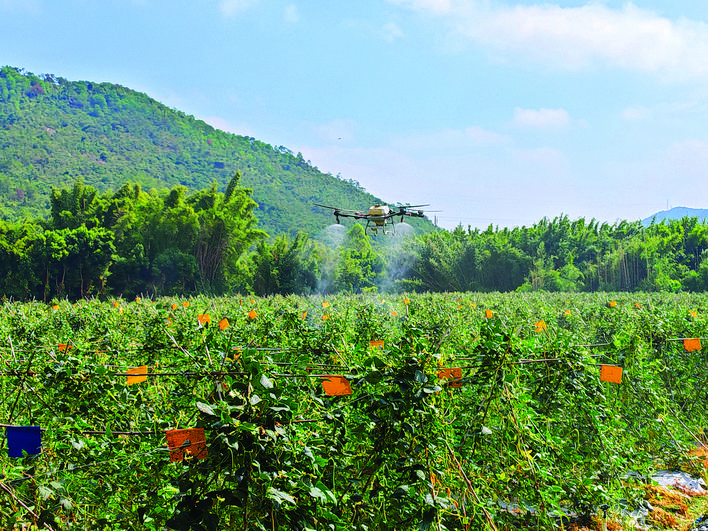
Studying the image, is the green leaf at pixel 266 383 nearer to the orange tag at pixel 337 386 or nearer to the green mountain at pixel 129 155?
the orange tag at pixel 337 386

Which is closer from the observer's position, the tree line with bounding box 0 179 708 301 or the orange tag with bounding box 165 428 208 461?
the orange tag with bounding box 165 428 208 461

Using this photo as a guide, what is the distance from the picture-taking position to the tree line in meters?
31.9

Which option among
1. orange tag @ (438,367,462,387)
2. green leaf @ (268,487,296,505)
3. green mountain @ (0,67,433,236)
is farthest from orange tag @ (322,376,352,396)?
green mountain @ (0,67,433,236)

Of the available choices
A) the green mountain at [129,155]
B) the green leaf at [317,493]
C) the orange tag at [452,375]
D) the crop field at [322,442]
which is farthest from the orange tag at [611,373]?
the green mountain at [129,155]

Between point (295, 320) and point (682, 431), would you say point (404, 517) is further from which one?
point (682, 431)

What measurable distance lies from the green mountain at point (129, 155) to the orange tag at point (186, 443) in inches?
2293

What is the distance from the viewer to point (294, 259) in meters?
35.2

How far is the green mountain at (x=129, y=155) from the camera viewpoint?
68.8 metres

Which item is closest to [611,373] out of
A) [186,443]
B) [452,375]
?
[452,375]

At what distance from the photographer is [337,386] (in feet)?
8.00

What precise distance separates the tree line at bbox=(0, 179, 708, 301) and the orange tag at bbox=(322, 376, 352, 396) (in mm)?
31409

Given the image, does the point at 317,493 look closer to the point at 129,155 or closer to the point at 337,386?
the point at 337,386

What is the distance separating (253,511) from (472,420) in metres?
1.28

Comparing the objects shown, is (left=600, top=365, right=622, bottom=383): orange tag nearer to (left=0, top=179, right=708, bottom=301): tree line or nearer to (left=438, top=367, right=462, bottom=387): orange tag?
(left=438, top=367, right=462, bottom=387): orange tag
